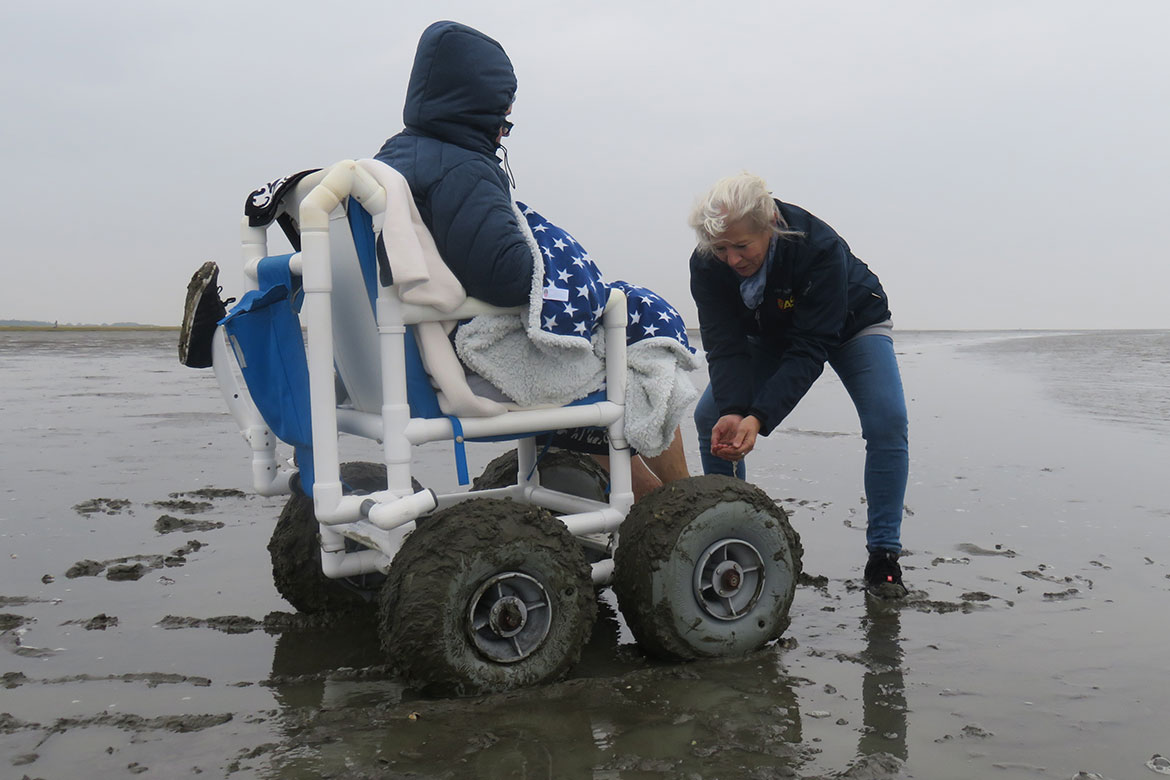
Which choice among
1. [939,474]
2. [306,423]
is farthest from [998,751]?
[939,474]

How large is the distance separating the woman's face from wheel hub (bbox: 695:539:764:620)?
1.18 m

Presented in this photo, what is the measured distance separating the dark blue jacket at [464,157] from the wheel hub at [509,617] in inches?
32.7

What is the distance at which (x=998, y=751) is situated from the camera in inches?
95.5

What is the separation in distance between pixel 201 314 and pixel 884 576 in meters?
2.74

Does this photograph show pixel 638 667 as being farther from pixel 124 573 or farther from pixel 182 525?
pixel 182 525

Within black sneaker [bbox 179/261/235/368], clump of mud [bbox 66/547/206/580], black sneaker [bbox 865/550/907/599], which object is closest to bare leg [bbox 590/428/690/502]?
black sneaker [bbox 865/550/907/599]

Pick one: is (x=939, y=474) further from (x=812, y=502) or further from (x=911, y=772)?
(x=911, y=772)

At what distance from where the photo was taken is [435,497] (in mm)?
2859

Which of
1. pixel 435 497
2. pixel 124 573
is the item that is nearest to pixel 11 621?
pixel 124 573

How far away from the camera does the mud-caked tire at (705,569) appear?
292cm

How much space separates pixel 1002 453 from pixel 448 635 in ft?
19.6

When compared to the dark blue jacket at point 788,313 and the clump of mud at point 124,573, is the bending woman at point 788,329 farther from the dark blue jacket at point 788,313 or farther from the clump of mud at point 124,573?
the clump of mud at point 124,573

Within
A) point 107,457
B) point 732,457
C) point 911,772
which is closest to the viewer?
point 911,772

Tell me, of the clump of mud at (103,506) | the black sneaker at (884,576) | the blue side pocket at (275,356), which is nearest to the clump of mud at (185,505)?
the clump of mud at (103,506)
